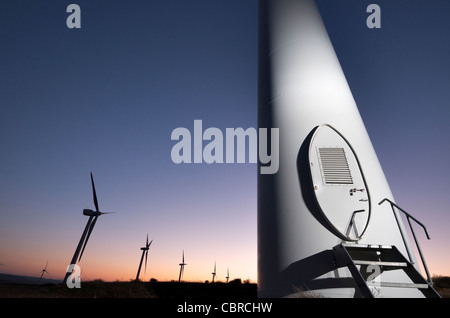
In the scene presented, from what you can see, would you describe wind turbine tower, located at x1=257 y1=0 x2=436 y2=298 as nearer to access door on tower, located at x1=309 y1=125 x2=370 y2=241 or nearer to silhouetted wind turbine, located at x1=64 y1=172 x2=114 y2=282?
access door on tower, located at x1=309 y1=125 x2=370 y2=241

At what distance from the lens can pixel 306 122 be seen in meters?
5.72

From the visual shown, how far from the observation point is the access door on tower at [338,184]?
4.69 meters

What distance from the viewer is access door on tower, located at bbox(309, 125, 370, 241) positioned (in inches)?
185

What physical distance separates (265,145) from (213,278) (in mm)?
57884

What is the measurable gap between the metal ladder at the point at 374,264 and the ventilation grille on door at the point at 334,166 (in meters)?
1.24

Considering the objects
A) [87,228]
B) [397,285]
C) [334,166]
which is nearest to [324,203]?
[334,166]

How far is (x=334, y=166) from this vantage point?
5.28 metres

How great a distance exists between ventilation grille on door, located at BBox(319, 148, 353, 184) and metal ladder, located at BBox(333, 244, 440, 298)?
124 cm

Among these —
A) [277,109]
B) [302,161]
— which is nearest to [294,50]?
[277,109]

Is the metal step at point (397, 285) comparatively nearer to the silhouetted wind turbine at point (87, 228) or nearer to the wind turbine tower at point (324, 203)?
the wind turbine tower at point (324, 203)

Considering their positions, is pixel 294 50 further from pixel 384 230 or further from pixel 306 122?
pixel 384 230

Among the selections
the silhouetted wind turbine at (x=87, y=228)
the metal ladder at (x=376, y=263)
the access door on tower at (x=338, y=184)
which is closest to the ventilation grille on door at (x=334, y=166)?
the access door on tower at (x=338, y=184)

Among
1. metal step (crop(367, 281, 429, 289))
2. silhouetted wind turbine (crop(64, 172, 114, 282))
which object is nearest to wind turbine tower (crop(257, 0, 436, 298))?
metal step (crop(367, 281, 429, 289))

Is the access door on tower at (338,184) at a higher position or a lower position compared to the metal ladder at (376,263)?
higher
